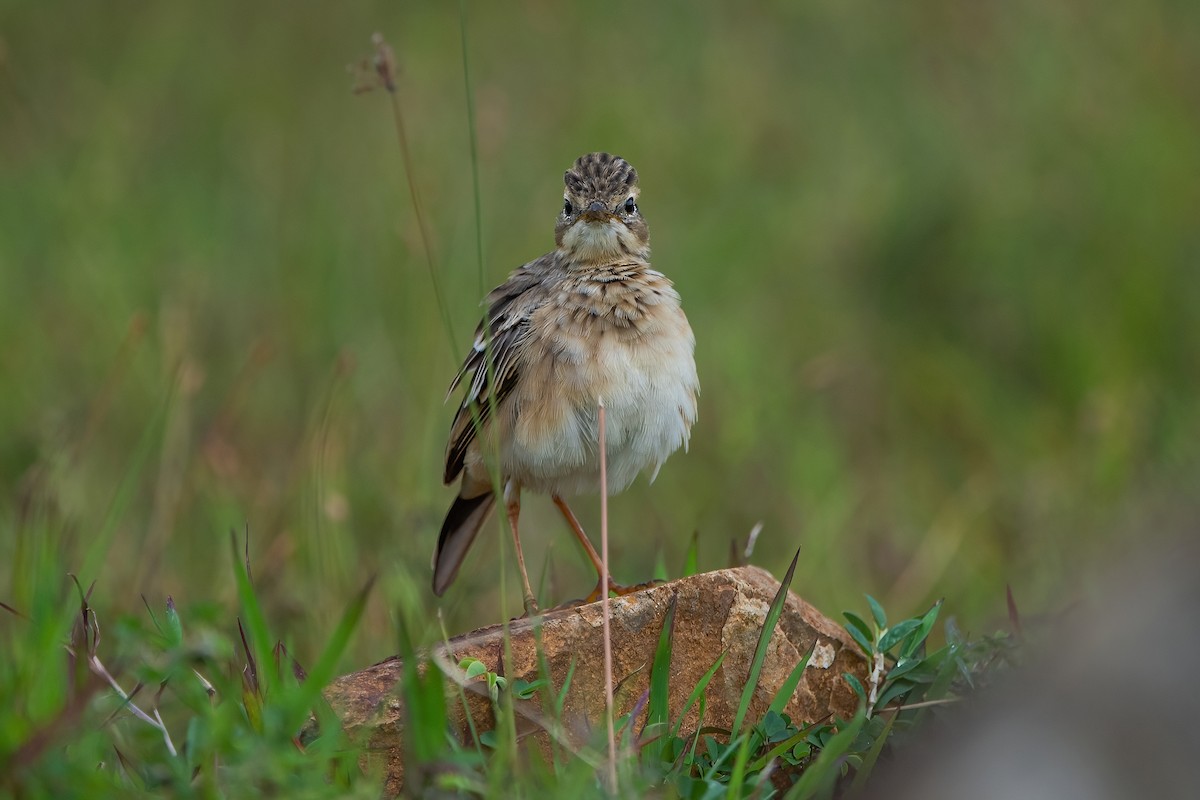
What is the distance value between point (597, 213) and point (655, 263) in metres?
5.87

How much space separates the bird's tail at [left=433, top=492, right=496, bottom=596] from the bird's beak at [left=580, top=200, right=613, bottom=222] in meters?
1.38

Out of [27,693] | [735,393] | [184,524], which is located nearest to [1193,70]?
[735,393]

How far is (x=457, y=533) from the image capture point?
684 centimetres

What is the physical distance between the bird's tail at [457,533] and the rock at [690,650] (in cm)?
178

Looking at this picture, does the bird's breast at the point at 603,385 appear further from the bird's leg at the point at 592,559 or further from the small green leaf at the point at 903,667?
the small green leaf at the point at 903,667

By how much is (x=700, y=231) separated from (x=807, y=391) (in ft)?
7.81

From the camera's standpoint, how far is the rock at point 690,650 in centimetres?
→ 475

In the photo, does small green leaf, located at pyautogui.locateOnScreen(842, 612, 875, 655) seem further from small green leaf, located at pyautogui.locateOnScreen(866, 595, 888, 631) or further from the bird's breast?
the bird's breast

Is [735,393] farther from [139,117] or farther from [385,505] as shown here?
[139,117]

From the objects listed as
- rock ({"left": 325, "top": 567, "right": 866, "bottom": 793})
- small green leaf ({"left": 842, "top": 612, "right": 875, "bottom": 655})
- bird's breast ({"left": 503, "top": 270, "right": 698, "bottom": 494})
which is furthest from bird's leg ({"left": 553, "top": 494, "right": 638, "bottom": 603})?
small green leaf ({"left": 842, "top": 612, "right": 875, "bottom": 655})

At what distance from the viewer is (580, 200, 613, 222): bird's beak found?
6.46m

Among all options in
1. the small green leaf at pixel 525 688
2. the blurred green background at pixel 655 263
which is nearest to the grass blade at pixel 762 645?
the small green leaf at pixel 525 688

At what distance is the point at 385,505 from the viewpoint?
8.86 metres

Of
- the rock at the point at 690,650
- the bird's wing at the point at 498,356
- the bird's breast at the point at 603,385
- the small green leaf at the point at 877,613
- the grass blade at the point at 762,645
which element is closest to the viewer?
the grass blade at the point at 762,645
